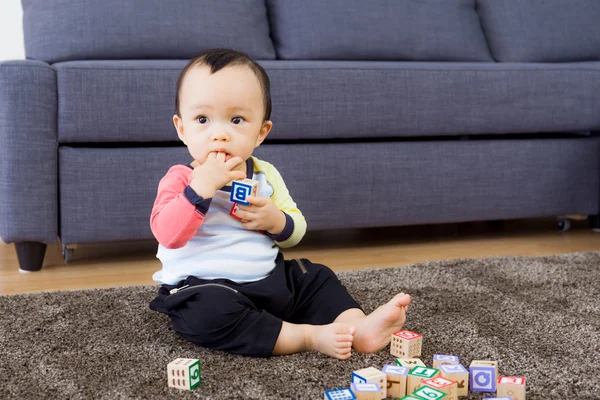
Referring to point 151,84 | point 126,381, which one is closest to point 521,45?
point 151,84

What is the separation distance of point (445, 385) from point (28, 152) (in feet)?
3.48

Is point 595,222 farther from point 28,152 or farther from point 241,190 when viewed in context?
point 28,152

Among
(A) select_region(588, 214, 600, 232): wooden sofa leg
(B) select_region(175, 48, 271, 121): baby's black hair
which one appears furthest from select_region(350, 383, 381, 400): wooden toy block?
(A) select_region(588, 214, 600, 232): wooden sofa leg

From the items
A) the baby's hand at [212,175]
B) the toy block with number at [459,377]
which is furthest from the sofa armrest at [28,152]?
the toy block with number at [459,377]

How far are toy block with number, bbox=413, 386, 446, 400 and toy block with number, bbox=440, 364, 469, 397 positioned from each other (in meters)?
0.06

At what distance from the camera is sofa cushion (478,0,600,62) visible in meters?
2.22

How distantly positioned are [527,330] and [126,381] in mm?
608

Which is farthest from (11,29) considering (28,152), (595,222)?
(595,222)

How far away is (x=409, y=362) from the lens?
2.89 feet

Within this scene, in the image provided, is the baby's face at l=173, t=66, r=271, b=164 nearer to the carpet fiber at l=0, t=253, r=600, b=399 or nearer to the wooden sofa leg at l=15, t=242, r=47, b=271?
the carpet fiber at l=0, t=253, r=600, b=399

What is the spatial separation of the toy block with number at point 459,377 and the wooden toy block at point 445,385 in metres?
0.03

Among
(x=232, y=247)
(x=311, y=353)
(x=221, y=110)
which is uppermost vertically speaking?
(x=221, y=110)

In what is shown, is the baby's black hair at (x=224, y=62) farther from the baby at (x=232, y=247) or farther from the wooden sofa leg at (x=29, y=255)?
the wooden sofa leg at (x=29, y=255)

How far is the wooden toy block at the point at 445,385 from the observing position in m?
0.77
